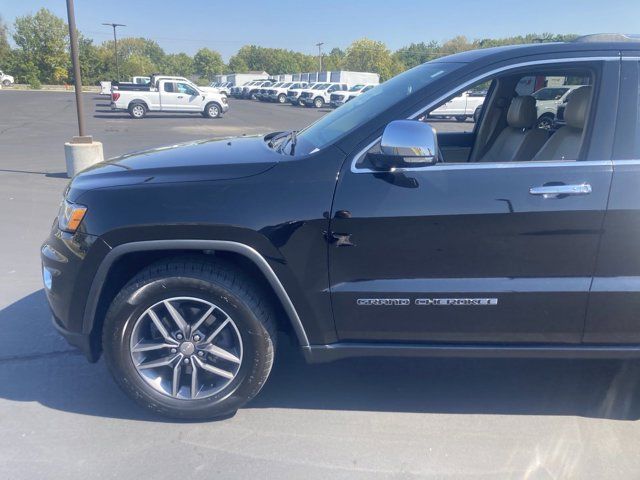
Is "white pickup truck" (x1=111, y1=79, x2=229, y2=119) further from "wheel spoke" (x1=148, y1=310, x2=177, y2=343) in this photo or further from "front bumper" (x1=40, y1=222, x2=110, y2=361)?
"wheel spoke" (x1=148, y1=310, x2=177, y2=343)

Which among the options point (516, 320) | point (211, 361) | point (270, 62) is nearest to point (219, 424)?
point (211, 361)

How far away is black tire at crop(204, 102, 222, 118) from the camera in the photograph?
2827 cm

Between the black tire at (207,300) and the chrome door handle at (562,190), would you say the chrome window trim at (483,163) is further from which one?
the black tire at (207,300)

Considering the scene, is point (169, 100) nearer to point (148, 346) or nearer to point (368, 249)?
point (148, 346)

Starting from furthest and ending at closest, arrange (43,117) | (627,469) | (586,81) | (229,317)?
1. (43,117)
2. (586,81)
3. (229,317)
4. (627,469)

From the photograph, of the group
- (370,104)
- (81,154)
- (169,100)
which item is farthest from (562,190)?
(169,100)

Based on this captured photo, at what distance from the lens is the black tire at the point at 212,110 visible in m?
28.3

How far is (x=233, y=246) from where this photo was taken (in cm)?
299

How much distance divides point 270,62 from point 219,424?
12681 cm

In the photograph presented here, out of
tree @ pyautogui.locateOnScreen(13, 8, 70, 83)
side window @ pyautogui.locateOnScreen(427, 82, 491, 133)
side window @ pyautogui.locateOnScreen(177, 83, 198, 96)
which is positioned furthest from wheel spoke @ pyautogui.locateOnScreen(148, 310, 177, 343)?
tree @ pyautogui.locateOnScreen(13, 8, 70, 83)

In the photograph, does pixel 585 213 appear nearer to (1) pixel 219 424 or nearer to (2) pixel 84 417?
(1) pixel 219 424

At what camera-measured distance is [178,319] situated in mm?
3197

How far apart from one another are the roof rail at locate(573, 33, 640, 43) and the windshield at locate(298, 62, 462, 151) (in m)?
0.70

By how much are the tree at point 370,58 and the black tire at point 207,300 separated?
3167 inches
